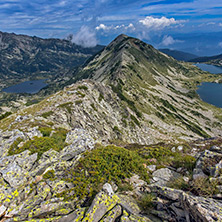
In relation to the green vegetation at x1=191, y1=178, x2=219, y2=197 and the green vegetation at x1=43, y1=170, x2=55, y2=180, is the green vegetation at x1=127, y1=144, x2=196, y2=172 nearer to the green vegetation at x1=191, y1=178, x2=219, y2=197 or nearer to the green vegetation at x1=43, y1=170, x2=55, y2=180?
the green vegetation at x1=191, y1=178, x2=219, y2=197

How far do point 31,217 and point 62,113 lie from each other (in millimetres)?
32196

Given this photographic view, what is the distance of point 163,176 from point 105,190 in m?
5.68

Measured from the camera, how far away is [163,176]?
12148 millimetres

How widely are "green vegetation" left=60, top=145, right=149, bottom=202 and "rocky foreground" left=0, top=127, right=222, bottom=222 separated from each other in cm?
7

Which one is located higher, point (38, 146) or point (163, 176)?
point (38, 146)

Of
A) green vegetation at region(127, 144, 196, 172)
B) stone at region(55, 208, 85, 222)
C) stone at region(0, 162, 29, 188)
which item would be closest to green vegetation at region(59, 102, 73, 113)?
stone at region(0, 162, 29, 188)

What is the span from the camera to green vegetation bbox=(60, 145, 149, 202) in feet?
34.1

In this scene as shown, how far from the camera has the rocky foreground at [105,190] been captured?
7.75 metres

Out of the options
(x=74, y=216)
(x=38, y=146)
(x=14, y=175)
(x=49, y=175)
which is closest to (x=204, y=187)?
(x=74, y=216)

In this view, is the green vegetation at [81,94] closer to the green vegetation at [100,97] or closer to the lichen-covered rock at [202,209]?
the green vegetation at [100,97]

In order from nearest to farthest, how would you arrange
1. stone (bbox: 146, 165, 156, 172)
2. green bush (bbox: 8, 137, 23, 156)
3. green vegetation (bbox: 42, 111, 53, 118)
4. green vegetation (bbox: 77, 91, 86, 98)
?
A: 1. stone (bbox: 146, 165, 156, 172)
2. green bush (bbox: 8, 137, 23, 156)
3. green vegetation (bbox: 42, 111, 53, 118)
4. green vegetation (bbox: 77, 91, 86, 98)

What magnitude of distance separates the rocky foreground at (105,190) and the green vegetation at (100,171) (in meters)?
0.07

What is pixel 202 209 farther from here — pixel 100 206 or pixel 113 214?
pixel 100 206

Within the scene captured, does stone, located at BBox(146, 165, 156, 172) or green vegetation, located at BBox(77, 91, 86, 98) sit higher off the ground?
stone, located at BBox(146, 165, 156, 172)
